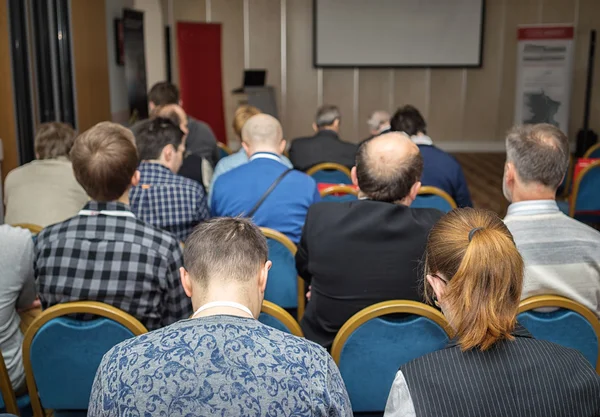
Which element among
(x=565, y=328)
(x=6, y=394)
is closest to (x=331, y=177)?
(x=565, y=328)

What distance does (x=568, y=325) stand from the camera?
203cm

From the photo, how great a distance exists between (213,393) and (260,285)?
1.08 feet

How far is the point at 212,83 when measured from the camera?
426 inches

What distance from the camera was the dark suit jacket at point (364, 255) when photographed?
2244 millimetres

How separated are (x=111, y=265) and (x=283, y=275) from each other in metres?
0.94

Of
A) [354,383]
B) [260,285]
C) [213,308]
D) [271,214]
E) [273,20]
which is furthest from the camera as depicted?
[273,20]

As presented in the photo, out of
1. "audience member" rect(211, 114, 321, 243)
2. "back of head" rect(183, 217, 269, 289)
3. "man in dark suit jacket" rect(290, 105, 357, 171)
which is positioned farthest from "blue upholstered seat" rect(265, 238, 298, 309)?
"man in dark suit jacket" rect(290, 105, 357, 171)

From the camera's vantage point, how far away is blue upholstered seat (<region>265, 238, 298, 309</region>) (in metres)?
2.86

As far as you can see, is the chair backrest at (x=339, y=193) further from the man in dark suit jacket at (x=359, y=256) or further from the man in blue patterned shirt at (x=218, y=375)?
the man in blue patterned shirt at (x=218, y=375)

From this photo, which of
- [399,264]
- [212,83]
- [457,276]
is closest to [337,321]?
[399,264]

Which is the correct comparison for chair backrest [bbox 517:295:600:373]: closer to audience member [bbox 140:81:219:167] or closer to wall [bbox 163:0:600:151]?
audience member [bbox 140:81:219:167]

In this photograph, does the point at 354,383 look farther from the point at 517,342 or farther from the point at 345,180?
the point at 345,180

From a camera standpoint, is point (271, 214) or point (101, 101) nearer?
point (271, 214)

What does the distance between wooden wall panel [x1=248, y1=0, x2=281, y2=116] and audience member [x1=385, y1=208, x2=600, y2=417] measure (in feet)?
35.0
